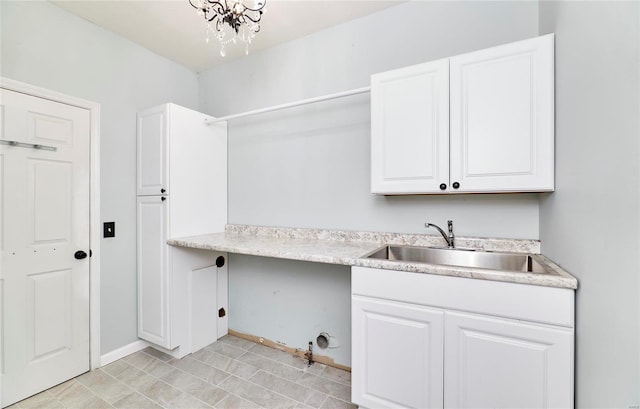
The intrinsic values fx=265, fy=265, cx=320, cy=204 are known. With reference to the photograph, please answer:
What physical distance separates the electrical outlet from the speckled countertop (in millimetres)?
509

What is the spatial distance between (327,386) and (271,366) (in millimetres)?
491

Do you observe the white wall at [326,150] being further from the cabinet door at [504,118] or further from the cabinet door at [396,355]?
the cabinet door at [396,355]

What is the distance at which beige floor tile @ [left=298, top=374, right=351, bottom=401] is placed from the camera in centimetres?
177

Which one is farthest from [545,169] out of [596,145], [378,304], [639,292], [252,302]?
[252,302]

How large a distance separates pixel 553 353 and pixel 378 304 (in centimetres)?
72

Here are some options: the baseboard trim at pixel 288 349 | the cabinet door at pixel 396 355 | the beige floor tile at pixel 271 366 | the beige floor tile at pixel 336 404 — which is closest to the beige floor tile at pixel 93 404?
the beige floor tile at pixel 271 366

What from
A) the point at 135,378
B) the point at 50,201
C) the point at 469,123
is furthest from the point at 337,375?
the point at 50,201

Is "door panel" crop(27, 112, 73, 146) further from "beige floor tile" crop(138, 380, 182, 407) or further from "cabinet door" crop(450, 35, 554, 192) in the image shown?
"cabinet door" crop(450, 35, 554, 192)

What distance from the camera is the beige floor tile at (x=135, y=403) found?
1.66 meters

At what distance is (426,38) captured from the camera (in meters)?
1.85

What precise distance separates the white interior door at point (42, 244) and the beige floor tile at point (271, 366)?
1211 mm

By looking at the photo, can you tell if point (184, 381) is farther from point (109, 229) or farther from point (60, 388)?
point (109, 229)

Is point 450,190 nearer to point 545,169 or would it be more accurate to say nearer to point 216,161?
point 545,169

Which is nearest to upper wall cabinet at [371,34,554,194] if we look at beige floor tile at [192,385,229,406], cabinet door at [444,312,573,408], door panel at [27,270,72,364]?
cabinet door at [444,312,573,408]
